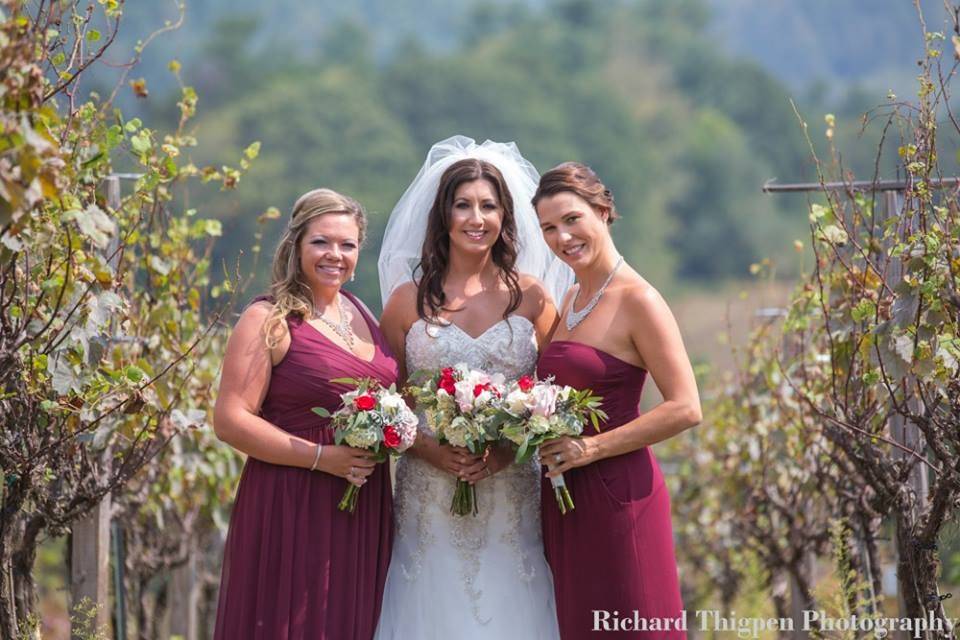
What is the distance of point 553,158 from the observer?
6556 centimetres

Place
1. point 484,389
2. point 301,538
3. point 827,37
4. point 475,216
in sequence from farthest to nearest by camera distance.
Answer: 1. point 827,37
2. point 475,216
3. point 301,538
4. point 484,389

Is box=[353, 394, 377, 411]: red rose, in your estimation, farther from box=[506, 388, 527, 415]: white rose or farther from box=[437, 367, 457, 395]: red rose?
box=[506, 388, 527, 415]: white rose

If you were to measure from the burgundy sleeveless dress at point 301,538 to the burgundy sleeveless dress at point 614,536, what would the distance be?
2.41ft

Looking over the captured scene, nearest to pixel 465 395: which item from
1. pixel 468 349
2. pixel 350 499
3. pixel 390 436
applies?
pixel 390 436

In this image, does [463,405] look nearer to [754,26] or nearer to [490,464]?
[490,464]

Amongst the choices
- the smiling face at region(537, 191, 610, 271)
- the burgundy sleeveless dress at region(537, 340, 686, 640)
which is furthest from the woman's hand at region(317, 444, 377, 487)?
the smiling face at region(537, 191, 610, 271)

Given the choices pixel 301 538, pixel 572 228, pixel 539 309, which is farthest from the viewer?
pixel 539 309

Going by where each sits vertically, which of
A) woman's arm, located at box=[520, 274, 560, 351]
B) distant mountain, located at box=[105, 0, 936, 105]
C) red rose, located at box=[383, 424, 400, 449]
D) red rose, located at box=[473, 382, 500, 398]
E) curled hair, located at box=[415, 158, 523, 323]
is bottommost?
red rose, located at box=[383, 424, 400, 449]

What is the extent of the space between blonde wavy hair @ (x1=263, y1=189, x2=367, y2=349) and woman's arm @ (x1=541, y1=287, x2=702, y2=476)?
42.7 inches

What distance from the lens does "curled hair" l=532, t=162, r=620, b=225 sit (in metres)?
5.16

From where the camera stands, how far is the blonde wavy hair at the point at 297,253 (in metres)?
5.14

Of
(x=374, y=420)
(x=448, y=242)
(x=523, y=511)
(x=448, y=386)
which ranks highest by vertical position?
(x=448, y=242)

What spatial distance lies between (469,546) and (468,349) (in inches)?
30.1

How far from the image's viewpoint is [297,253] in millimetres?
5227
